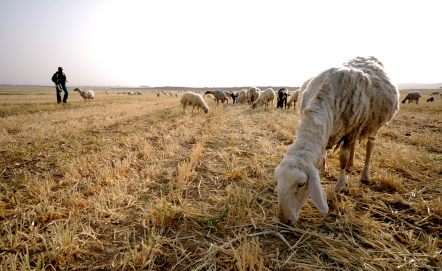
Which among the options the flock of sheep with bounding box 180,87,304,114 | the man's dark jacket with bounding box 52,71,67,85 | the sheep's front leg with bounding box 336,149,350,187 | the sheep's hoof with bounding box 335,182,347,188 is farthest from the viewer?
the man's dark jacket with bounding box 52,71,67,85

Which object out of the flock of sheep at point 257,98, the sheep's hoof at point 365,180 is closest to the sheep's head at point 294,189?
the sheep's hoof at point 365,180

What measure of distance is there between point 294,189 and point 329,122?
127cm

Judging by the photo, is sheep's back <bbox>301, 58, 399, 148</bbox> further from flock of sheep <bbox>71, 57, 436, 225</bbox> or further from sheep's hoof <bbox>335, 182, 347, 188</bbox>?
sheep's hoof <bbox>335, 182, 347, 188</bbox>

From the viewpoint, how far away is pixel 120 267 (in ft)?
6.50

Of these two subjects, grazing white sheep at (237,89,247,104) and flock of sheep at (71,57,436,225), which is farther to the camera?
grazing white sheep at (237,89,247,104)

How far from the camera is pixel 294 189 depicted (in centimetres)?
225

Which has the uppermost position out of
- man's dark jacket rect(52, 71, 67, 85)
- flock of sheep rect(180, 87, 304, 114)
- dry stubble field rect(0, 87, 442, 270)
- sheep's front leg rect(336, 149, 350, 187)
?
man's dark jacket rect(52, 71, 67, 85)

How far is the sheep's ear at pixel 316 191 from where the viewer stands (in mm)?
2150

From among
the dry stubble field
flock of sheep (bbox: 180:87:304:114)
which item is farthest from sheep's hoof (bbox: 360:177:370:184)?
flock of sheep (bbox: 180:87:304:114)

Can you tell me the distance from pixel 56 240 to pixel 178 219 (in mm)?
1386

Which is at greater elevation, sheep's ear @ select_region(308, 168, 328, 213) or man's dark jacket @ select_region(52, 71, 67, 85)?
man's dark jacket @ select_region(52, 71, 67, 85)

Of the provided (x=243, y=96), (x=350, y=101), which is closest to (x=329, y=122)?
(x=350, y=101)

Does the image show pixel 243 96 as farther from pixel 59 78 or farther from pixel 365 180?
pixel 365 180

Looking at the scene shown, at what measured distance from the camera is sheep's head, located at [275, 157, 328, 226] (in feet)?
7.23
